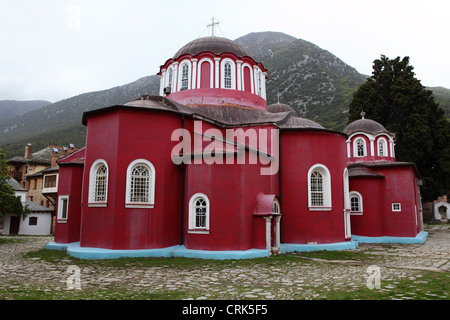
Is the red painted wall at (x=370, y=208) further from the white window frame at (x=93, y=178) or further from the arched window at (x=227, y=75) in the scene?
the white window frame at (x=93, y=178)

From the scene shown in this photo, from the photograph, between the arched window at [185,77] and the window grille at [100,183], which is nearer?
the window grille at [100,183]

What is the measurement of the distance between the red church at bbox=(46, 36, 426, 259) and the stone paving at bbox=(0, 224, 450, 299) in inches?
70.0

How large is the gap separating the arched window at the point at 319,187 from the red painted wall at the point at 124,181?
6213 millimetres

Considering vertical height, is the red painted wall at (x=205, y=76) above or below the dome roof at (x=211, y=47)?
below

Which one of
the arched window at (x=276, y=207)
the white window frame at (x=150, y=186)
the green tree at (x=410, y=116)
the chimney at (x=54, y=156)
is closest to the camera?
the white window frame at (x=150, y=186)

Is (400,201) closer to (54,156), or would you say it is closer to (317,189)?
(317,189)

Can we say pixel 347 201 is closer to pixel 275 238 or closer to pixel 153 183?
pixel 275 238

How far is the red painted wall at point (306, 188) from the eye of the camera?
1520 centimetres

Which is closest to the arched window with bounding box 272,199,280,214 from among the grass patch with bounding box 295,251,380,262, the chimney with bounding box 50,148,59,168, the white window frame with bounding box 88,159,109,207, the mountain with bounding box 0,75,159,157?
the grass patch with bounding box 295,251,380,262

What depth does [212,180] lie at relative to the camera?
41.7 ft

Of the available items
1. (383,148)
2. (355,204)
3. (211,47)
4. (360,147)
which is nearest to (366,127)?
(360,147)

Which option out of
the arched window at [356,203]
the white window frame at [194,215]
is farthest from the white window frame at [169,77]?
the arched window at [356,203]

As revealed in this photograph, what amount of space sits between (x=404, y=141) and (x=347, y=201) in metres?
17.4

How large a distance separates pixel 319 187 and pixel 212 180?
5872 millimetres
